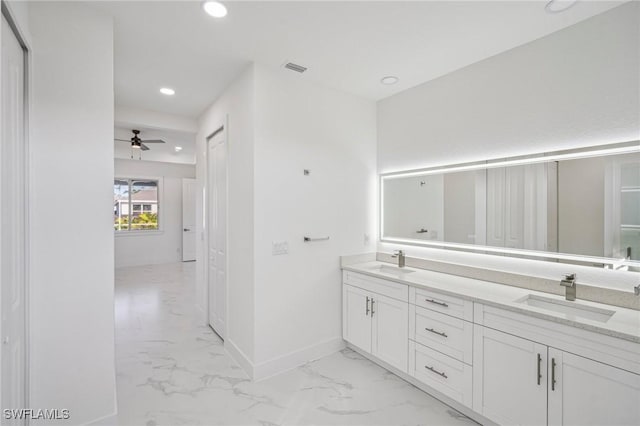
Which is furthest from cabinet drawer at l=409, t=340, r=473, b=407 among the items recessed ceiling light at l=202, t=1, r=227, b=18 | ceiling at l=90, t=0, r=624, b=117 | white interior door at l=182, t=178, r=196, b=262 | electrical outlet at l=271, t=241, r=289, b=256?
white interior door at l=182, t=178, r=196, b=262

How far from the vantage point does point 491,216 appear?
8.02 feet

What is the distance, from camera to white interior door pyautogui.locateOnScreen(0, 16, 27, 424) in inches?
54.4

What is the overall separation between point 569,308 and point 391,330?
4.04 feet

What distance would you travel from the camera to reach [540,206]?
2.17 meters

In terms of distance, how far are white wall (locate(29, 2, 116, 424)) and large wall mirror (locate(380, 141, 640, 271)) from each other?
2.62 metres

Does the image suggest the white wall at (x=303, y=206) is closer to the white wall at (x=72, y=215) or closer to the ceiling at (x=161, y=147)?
the white wall at (x=72, y=215)

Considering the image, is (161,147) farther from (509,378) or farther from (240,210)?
(509,378)

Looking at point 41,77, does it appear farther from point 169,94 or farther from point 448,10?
point 448,10

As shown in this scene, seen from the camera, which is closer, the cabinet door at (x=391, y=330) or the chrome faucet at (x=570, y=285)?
the chrome faucet at (x=570, y=285)

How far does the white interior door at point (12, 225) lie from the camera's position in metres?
1.38

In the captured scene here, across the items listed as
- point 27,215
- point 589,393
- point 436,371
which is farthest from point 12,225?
point 589,393

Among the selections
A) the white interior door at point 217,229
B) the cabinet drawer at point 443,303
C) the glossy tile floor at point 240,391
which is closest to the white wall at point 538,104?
the cabinet drawer at point 443,303

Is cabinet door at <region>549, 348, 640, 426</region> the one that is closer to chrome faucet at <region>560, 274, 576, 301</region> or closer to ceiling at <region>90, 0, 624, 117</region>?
chrome faucet at <region>560, 274, 576, 301</region>

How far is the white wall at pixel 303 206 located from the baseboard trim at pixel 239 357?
3.4 inches
